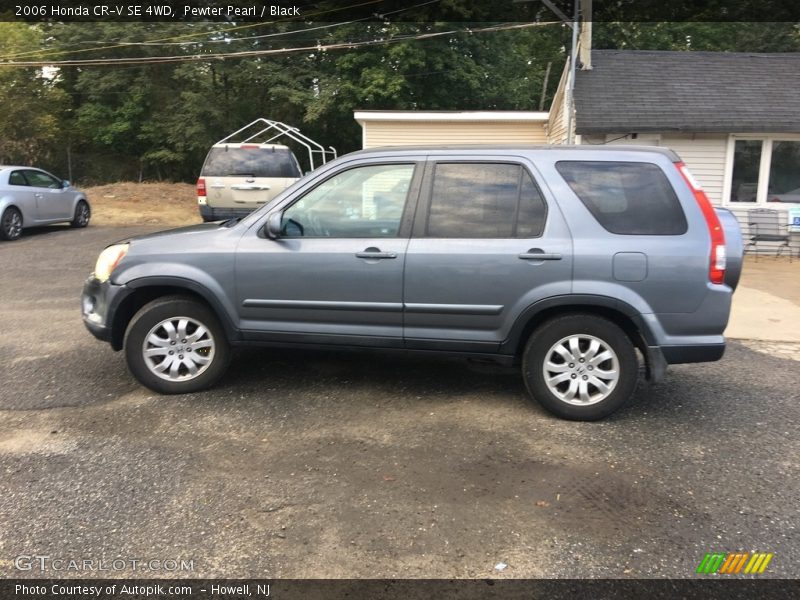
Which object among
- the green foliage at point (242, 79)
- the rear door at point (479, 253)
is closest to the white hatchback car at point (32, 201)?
the rear door at point (479, 253)

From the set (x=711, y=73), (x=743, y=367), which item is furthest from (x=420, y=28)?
(x=743, y=367)

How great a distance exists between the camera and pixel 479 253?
4.07m

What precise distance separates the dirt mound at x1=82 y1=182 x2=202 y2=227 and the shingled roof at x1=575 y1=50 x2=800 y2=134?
1089cm

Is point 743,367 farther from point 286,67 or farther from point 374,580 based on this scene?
point 286,67

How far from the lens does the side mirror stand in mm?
4238

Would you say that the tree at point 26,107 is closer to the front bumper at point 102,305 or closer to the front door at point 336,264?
the front bumper at point 102,305

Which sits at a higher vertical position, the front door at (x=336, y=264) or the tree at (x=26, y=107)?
the tree at (x=26, y=107)

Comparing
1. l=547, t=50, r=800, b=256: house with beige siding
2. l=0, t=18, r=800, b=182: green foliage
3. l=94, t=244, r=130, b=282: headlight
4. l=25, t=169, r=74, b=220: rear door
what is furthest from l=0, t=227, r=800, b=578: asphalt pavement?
l=0, t=18, r=800, b=182: green foliage

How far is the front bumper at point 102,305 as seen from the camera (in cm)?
441

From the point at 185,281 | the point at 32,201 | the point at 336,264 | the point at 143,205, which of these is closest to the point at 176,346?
the point at 185,281

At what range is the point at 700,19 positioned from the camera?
82.9ft

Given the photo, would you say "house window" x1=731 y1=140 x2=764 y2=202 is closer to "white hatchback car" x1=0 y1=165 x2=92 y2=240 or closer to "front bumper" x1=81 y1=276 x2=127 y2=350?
"front bumper" x1=81 y1=276 x2=127 y2=350

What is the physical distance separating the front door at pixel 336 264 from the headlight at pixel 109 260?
90cm

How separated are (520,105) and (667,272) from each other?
27.3m
